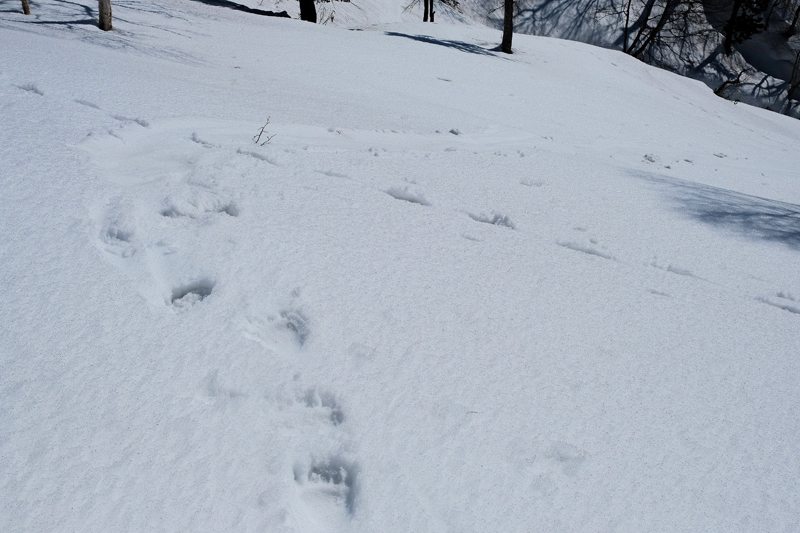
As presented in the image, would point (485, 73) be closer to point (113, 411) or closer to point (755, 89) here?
point (113, 411)

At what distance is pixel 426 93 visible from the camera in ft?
18.6

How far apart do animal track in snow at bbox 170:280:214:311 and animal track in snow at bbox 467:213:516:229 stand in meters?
1.27

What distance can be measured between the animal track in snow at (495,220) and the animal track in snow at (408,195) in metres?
0.25

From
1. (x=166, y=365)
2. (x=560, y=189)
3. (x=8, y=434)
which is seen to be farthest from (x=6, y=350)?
(x=560, y=189)

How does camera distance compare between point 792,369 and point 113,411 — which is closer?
point 113,411

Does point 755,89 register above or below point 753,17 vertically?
below

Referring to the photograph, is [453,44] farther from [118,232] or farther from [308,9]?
[118,232]

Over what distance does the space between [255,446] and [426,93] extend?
522cm

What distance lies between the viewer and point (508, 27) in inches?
394

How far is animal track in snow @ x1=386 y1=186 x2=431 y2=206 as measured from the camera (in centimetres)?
239

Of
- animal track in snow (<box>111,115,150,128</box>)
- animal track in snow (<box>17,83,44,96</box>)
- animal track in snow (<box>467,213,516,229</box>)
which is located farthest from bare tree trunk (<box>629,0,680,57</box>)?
animal track in snow (<box>17,83,44,96</box>)

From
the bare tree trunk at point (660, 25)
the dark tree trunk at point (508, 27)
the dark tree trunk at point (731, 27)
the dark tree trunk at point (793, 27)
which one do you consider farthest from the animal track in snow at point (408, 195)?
the dark tree trunk at point (793, 27)

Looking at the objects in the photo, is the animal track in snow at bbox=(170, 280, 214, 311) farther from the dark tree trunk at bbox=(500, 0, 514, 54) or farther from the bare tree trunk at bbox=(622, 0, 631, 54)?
the bare tree trunk at bbox=(622, 0, 631, 54)

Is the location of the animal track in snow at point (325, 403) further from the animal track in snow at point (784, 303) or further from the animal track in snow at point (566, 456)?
the animal track in snow at point (784, 303)
